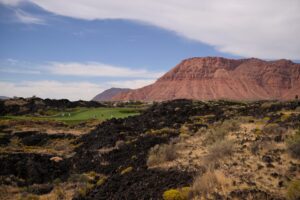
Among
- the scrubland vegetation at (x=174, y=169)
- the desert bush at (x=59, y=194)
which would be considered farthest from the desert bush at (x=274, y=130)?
the desert bush at (x=59, y=194)

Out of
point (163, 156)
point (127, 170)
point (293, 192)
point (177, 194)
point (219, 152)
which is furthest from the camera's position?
point (127, 170)

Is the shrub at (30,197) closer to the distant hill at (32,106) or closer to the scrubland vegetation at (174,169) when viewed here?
the scrubland vegetation at (174,169)

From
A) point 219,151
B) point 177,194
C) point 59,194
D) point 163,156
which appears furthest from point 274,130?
point 59,194

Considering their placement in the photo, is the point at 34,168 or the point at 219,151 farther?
the point at 34,168

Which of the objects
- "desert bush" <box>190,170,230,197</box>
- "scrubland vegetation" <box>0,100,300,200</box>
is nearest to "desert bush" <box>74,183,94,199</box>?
"scrubland vegetation" <box>0,100,300,200</box>

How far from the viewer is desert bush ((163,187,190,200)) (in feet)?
30.4

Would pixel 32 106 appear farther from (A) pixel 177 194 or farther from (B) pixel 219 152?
(A) pixel 177 194

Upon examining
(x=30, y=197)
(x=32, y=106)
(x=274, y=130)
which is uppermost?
(x=32, y=106)

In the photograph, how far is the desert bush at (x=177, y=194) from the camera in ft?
30.4

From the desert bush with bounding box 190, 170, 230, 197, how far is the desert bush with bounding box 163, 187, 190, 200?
0.58 feet

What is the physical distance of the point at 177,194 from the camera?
9352mm

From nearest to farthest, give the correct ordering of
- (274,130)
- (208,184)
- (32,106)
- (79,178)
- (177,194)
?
(177,194) < (208,184) < (79,178) < (274,130) < (32,106)

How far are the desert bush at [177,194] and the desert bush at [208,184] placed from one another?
175 mm

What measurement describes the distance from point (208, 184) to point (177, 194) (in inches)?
37.6
